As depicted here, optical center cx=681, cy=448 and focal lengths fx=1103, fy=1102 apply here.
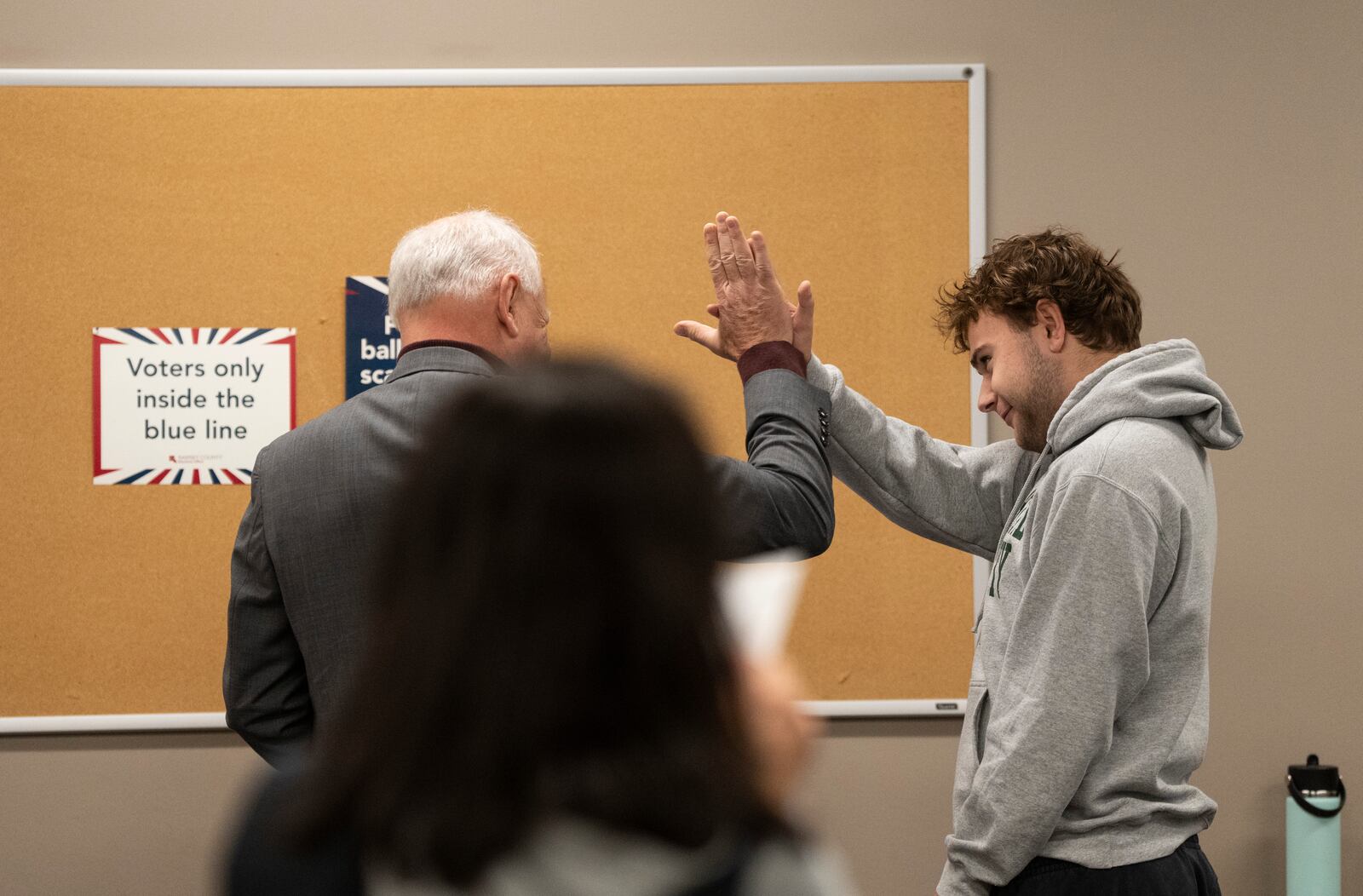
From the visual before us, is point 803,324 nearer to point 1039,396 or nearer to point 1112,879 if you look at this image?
point 1039,396

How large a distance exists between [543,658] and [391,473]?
0.79m

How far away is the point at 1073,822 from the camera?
1.40 m

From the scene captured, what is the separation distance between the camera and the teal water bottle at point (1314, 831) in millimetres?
2238

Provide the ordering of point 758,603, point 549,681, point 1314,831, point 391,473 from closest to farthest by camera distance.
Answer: point 549,681 → point 758,603 → point 391,473 → point 1314,831

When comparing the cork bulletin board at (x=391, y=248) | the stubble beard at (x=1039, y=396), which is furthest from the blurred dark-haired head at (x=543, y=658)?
the cork bulletin board at (x=391, y=248)

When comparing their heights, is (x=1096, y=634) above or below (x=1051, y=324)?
below

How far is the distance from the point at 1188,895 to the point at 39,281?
2.41m

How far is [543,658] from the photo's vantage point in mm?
536

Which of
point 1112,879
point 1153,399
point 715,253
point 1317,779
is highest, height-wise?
point 715,253

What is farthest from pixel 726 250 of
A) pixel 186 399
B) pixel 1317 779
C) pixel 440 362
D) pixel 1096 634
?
pixel 1317 779

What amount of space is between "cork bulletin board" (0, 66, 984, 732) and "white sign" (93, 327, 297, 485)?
3cm

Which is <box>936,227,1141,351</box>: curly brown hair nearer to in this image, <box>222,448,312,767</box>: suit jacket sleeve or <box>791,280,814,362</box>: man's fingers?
<box>791,280,814,362</box>: man's fingers

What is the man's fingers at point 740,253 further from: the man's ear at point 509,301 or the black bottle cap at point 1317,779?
the black bottle cap at point 1317,779

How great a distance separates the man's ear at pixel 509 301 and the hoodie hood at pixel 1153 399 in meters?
0.76
